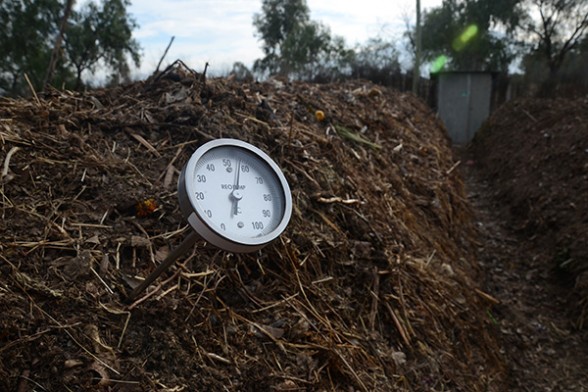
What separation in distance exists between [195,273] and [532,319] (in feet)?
11.5

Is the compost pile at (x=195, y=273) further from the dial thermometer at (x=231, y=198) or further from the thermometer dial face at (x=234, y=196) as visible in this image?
the thermometer dial face at (x=234, y=196)

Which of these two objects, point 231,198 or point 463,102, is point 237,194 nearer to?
point 231,198

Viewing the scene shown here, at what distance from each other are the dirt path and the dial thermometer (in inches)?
106

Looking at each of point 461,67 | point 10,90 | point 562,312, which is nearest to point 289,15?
point 461,67

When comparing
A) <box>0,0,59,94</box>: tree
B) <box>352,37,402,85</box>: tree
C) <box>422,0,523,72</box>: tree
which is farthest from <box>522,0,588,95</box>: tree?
<box>0,0,59,94</box>: tree

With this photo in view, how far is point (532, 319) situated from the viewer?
4531 millimetres

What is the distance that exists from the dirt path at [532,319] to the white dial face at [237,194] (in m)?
2.71

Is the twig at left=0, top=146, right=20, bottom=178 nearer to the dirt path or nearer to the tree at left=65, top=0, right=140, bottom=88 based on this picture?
the dirt path

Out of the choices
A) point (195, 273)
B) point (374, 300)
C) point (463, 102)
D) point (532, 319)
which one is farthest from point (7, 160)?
point (463, 102)

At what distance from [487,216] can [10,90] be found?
2105cm

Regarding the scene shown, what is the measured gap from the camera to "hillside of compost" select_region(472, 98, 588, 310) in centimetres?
520

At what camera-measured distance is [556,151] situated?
7.59 m

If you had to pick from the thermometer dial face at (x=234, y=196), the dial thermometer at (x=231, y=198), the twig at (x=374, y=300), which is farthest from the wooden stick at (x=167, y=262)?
the twig at (x=374, y=300)

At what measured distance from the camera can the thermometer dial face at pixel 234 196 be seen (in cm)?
169
